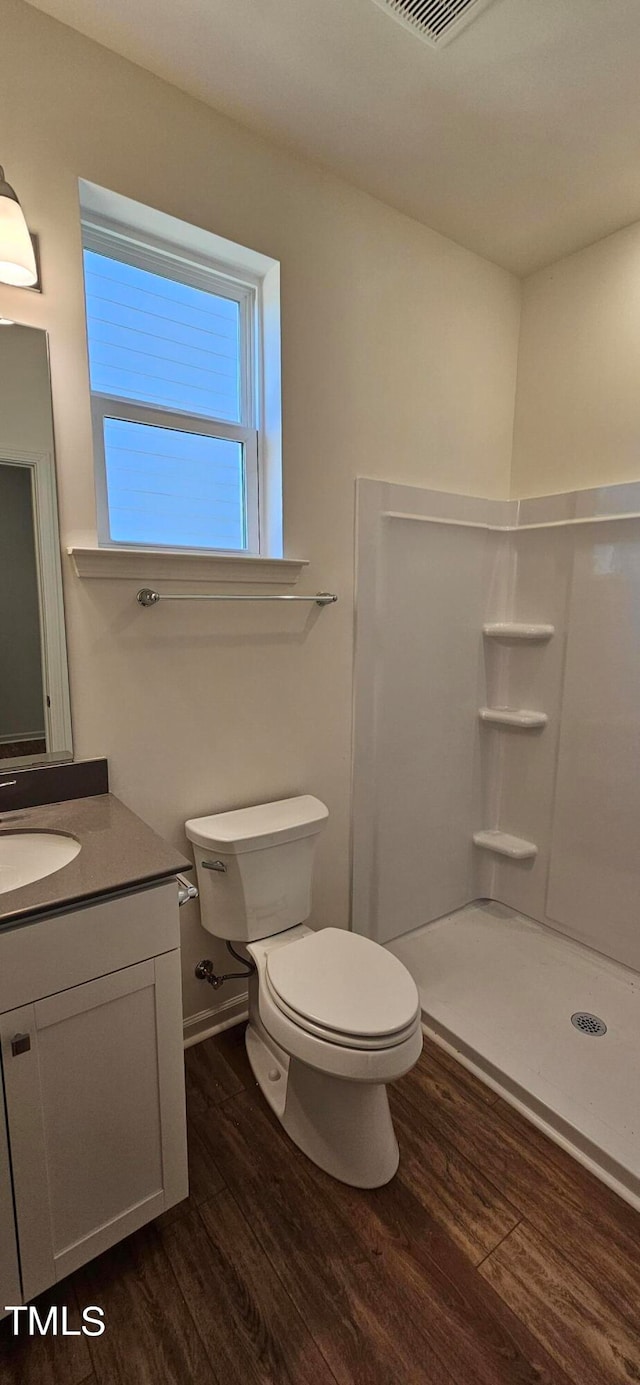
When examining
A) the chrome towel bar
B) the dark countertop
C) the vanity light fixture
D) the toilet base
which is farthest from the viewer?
the chrome towel bar

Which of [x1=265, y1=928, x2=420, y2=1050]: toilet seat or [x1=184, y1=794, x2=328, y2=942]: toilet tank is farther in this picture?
[x1=184, y1=794, x2=328, y2=942]: toilet tank

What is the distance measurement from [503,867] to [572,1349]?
1.53 m

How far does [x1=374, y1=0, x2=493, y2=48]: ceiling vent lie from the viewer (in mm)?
1189

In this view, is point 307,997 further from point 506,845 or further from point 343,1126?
point 506,845

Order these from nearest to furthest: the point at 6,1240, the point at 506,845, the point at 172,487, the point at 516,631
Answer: the point at 6,1240 < the point at 172,487 < the point at 516,631 < the point at 506,845

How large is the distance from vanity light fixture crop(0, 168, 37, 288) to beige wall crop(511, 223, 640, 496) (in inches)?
69.8

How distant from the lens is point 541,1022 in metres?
1.85

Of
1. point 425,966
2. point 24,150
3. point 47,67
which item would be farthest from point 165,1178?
point 47,67

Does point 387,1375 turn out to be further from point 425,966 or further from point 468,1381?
point 425,966

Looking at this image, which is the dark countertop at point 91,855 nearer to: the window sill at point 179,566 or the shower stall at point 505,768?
the window sill at point 179,566

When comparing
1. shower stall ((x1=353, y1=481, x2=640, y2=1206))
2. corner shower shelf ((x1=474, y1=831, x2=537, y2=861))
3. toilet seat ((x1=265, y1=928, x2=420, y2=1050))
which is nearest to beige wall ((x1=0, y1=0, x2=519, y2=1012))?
shower stall ((x1=353, y1=481, x2=640, y2=1206))

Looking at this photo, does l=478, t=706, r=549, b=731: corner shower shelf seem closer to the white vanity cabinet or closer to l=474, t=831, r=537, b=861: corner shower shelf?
l=474, t=831, r=537, b=861: corner shower shelf

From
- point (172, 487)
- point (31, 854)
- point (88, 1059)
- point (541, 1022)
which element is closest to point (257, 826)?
point (31, 854)

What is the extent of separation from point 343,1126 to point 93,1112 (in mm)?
600
